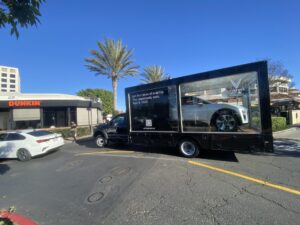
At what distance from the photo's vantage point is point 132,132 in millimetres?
9383

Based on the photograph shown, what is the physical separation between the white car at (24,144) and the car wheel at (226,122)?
25.8ft

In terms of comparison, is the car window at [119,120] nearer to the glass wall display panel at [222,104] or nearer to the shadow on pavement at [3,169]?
the glass wall display panel at [222,104]

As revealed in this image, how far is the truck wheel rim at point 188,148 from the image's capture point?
25.9 feet

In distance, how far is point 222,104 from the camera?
7168 mm

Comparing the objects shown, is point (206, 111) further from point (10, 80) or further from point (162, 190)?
point (10, 80)

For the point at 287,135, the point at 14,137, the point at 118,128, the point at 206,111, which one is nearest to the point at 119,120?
the point at 118,128

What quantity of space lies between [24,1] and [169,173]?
206 inches

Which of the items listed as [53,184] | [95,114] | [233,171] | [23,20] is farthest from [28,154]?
[95,114]

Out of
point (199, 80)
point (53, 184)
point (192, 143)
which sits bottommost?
point (53, 184)

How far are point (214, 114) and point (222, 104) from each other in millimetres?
445

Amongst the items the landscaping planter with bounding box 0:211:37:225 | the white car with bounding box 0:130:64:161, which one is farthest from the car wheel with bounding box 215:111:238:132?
the white car with bounding box 0:130:64:161

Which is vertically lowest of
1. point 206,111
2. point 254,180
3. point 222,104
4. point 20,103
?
point 254,180

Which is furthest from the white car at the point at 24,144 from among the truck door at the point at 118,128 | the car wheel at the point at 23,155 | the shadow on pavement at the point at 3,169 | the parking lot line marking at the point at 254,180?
the parking lot line marking at the point at 254,180

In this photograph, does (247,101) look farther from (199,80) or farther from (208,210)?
(208,210)
